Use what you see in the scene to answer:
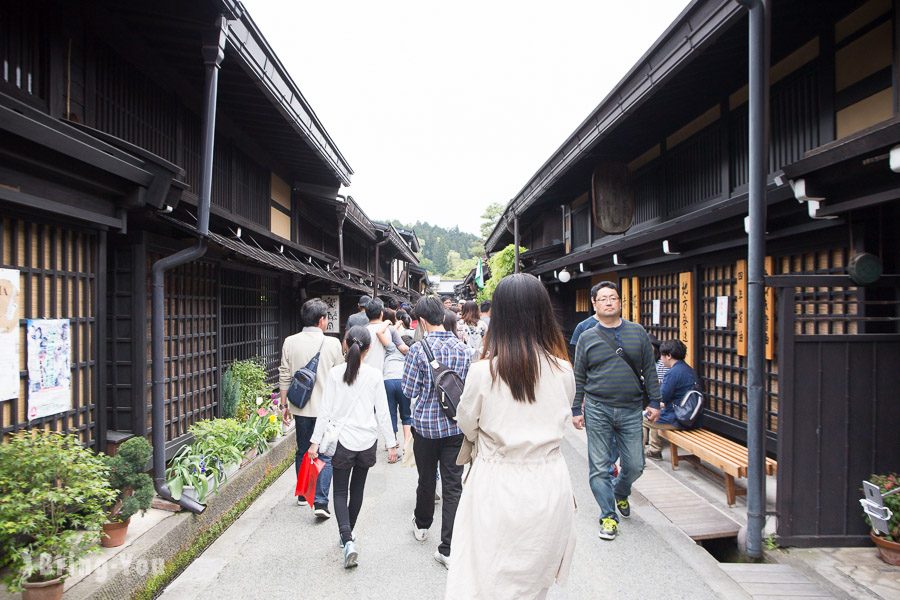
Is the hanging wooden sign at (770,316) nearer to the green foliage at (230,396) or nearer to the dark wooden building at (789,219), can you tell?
the dark wooden building at (789,219)

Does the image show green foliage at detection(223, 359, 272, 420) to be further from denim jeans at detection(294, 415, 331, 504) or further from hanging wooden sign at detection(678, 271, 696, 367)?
hanging wooden sign at detection(678, 271, 696, 367)

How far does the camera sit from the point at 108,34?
5500mm

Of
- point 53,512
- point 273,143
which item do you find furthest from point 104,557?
point 273,143

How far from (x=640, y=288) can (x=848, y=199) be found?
657 cm

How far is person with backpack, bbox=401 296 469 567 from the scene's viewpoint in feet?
15.1

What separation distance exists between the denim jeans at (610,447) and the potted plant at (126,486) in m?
3.97

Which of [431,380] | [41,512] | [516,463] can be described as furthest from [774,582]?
[41,512]

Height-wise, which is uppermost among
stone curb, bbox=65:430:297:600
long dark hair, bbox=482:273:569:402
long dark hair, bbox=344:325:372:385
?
long dark hair, bbox=482:273:569:402

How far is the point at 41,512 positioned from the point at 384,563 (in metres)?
2.58

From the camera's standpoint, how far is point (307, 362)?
6.27 m

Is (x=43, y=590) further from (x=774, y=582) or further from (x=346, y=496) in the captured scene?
(x=774, y=582)

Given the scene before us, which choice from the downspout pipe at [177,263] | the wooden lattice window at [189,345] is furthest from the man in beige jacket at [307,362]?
the wooden lattice window at [189,345]

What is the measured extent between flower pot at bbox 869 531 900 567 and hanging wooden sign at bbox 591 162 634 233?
22.8ft

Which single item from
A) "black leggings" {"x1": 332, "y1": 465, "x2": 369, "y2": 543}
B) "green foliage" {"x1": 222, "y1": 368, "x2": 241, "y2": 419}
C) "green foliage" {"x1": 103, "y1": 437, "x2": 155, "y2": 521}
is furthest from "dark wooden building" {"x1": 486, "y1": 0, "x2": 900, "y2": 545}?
"green foliage" {"x1": 222, "y1": 368, "x2": 241, "y2": 419}
